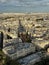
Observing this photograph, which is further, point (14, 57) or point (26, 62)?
point (14, 57)

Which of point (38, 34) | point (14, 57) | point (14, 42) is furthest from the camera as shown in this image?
point (38, 34)

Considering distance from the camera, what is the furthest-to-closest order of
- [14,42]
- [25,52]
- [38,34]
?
[38,34] → [14,42] → [25,52]

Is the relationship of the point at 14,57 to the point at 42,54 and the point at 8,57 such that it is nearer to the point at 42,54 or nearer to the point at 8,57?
the point at 8,57

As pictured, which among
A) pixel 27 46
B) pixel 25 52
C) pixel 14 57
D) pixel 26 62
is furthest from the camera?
pixel 27 46

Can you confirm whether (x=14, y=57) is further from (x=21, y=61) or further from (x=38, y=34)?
(x=38, y=34)

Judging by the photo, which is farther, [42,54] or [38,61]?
[42,54]

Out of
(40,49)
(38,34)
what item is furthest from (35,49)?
(38,34)

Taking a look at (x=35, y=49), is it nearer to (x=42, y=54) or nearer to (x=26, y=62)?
(x=42, y=54)

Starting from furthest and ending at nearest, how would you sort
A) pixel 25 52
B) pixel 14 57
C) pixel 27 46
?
1. pixel 27 46
2. pixel 25 52
3. pixel 14 57

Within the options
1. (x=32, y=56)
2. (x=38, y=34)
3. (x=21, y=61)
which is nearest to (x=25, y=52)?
(x=32, y=56)
